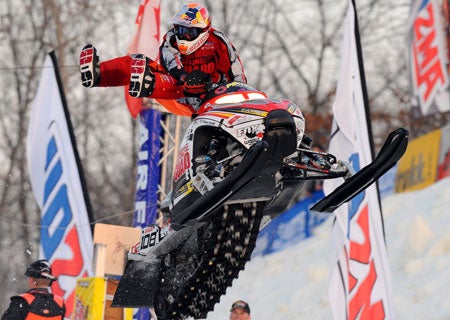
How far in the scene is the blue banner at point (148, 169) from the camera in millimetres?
10281

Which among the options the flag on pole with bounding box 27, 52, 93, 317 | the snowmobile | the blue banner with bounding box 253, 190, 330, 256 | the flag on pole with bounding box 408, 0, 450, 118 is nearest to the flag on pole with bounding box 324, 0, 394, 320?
the snowmobile

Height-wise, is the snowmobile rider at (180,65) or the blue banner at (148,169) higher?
the snowmobile rider at (180,65)

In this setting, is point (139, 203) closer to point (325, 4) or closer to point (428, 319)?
point (428, 319)

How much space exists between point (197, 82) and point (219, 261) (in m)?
1.36

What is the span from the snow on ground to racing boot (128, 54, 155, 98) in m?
5.50

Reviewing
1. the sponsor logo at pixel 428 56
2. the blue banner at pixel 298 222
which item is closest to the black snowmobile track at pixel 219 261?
the blue banner at pixel 298 222

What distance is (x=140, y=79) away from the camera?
7.20m

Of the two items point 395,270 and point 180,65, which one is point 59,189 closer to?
point 180,65

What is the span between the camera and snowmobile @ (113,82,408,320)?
6.66m

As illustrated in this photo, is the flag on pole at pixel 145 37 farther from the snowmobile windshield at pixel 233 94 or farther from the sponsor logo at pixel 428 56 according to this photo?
the sponsor logo at pixel 428 56

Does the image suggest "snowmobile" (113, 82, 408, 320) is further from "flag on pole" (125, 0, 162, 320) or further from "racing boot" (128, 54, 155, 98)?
"flag on pole" (125, 0, 162, 320)

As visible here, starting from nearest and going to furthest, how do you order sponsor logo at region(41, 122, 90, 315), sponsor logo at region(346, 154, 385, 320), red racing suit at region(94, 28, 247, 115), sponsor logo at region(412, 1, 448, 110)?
red racing suit at region(94, 28, 247, 115) < sponsor logo at region(346, 154, 385, 320) < sponsor logo at region(41, 122, 90, 315) < sponsor logo at region(412, 1, 448, 110)

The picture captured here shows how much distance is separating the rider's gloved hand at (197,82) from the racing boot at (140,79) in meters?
0.26

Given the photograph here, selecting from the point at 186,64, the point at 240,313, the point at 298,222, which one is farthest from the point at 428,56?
the point at 186,64
